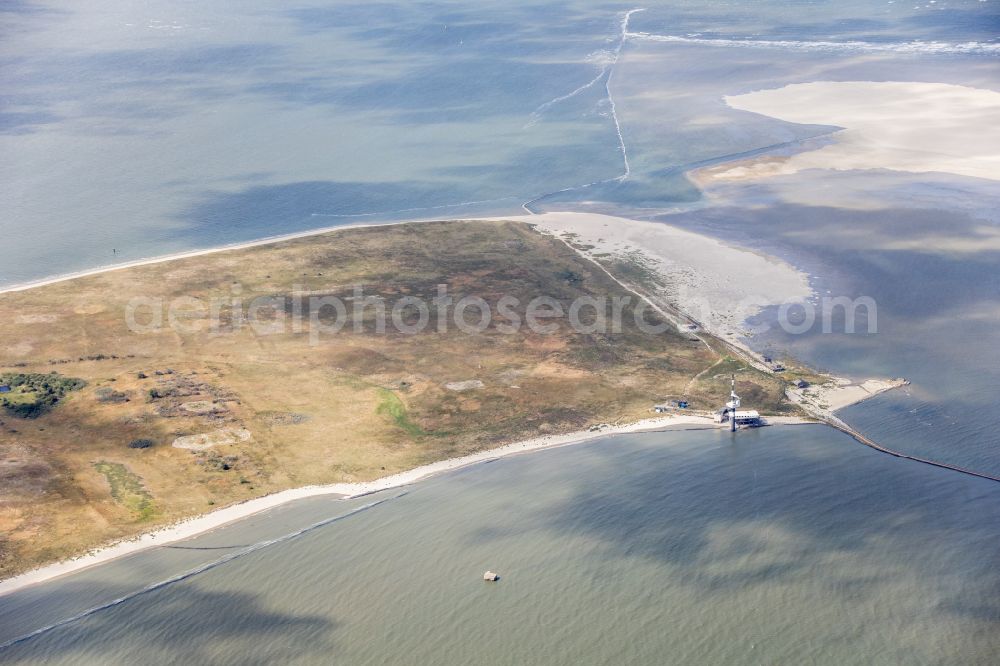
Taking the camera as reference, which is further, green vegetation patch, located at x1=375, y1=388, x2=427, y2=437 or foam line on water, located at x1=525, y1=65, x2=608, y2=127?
foam line on water, located at x1=525, y1=65, x2=608, y2=127

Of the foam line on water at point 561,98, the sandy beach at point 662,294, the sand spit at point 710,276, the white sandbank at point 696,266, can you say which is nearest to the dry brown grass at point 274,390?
the sandy beach at point 662,294

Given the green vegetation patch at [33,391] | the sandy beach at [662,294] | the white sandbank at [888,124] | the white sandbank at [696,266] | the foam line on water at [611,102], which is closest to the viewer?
the sandy beach at [662,294]

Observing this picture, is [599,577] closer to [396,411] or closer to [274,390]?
[396,411]

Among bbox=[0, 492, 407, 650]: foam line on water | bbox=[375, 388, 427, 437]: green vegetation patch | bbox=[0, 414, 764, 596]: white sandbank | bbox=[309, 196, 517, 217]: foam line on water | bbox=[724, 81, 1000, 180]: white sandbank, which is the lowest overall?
bbox=[0, 492, 407, 650]: foam line on water

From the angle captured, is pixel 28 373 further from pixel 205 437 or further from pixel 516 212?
pixel 516 212

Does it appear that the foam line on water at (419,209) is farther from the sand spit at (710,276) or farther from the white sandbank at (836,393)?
the white sandbank at (836,393)

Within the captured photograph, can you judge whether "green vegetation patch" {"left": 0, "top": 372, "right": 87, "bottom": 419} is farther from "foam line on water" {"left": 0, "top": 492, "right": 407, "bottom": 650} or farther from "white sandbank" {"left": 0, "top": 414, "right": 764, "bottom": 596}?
"foam line on water" {"left": 0, "top": 492, "right": 407, "bottom": 650}

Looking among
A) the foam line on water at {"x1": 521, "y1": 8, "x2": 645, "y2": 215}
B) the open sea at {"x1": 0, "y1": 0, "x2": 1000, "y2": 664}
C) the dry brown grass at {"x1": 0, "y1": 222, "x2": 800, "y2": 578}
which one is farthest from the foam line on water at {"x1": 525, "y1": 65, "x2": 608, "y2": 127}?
the dry brown grass at {"x1": 0, "y1": 222, "x2": 800, "y2": 578}

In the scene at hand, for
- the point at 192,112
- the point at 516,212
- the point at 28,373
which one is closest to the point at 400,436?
the point at 28,373
